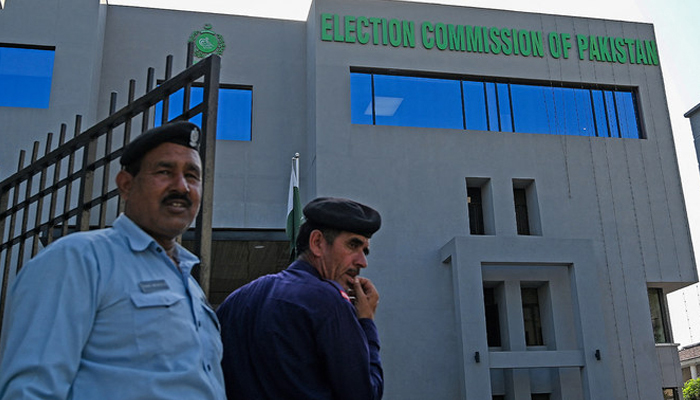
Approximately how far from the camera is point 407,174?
17375mm

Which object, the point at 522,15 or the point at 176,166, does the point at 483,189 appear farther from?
the point at 176,166

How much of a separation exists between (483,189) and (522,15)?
5.11 m

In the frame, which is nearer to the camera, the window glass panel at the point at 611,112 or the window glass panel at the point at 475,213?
the window glass panel at the point at 475,213

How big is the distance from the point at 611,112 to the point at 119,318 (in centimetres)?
1923

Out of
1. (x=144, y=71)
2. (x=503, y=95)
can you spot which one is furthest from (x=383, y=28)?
(x=144, y=71)

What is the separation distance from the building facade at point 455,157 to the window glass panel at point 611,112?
0.06 m

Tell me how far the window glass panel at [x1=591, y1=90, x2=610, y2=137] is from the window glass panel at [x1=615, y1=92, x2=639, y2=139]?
0.45m

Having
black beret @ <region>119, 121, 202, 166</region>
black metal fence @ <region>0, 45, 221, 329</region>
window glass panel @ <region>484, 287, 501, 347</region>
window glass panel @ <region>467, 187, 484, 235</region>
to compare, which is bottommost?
black beret @ <region>119, 121, 202, 166</region>

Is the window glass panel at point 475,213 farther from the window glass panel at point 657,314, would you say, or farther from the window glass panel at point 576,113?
the window glass panel at point 657,314

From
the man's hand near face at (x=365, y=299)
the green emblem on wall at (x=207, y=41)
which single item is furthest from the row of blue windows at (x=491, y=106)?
the man's hand near face at (x=365, y=299)

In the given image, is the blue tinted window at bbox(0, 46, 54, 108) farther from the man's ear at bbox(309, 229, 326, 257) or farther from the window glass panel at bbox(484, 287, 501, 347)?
the man's ear at bbox(309, 229, 326, 257)

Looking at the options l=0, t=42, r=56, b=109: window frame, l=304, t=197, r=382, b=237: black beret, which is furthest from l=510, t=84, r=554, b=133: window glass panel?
l=304, t=197, r=382, b=237: black beret

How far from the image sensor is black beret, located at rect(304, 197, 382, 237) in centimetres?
296

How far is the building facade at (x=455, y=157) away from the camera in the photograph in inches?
632
